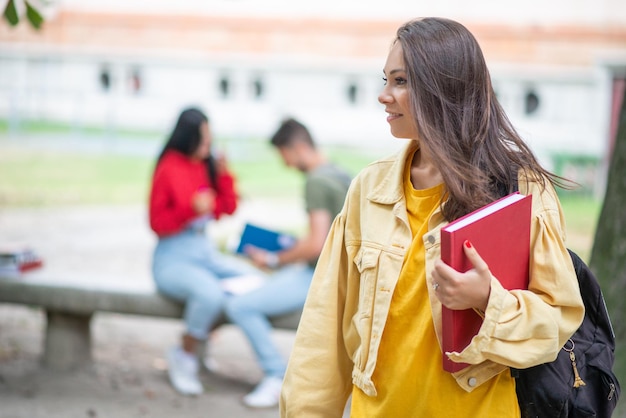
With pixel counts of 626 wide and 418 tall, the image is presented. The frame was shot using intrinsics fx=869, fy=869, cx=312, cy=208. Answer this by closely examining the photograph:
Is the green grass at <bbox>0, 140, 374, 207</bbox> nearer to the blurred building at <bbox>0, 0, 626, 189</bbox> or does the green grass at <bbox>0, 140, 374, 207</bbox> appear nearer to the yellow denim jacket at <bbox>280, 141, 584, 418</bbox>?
the blurred building at <bbox>0, 0, 626, 189</bbox>

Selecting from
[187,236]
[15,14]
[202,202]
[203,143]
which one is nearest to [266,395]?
[187,236]

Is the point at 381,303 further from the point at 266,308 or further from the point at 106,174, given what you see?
the point at 106,174

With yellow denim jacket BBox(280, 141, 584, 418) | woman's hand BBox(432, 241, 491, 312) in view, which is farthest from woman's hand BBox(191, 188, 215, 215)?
woman's hand BBox(432, 241, 491, 312)

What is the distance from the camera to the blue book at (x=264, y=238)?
15.0 feet

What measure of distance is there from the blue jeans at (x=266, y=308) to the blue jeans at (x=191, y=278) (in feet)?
0.42

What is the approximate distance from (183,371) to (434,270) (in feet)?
10.3

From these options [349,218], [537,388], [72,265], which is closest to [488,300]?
[537,388]

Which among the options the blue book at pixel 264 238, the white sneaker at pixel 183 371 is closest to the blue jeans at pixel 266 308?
the blue book at pixel 264 238

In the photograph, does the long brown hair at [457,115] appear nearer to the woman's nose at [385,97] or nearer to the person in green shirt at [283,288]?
the woman's nose at [385,97]

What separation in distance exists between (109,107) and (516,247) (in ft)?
31.8

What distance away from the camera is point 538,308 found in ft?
5.50

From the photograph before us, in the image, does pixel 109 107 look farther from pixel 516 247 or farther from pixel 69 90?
pixel 516 247

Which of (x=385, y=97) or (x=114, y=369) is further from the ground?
(x=385, y=97)

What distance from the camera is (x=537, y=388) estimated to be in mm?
1786
